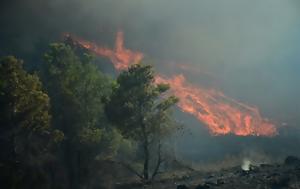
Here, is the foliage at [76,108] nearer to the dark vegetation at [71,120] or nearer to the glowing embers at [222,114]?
the dark vegetation at [71,120]

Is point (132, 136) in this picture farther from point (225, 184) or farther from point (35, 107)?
point (225, 184)

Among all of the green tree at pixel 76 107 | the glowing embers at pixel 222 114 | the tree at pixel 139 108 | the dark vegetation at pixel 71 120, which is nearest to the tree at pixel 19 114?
the dark vegetation at pixel 71 120

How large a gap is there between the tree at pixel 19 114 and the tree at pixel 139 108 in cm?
803

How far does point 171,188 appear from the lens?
3997 centimetres

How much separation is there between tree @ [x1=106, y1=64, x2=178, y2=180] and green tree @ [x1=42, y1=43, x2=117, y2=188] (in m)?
4.04

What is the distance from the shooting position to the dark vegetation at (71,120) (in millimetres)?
52125

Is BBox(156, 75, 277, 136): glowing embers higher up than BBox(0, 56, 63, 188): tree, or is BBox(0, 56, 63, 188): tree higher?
BBox(156, 75, 277, 136): glowing embers

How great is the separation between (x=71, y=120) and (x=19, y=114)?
10110mm

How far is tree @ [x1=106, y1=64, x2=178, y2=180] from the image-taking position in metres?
55.2

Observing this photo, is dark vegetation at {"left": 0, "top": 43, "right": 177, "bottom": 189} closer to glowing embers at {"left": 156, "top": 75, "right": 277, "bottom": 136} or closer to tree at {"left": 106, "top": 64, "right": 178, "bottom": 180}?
tree at {"left": 106, "top": 64, "right": 178, "bottom": 180}

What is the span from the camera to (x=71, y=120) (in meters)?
61.1

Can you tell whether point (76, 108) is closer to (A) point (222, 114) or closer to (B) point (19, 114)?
(B) point (19, 114)

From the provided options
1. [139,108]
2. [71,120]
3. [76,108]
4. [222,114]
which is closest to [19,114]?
[71,120]

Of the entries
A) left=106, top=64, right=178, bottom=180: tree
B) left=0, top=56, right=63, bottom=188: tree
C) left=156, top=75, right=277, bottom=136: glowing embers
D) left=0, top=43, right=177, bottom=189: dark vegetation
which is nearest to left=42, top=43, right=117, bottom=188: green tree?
left=0, top=43, right=177, bottom=189: dark vegetation
